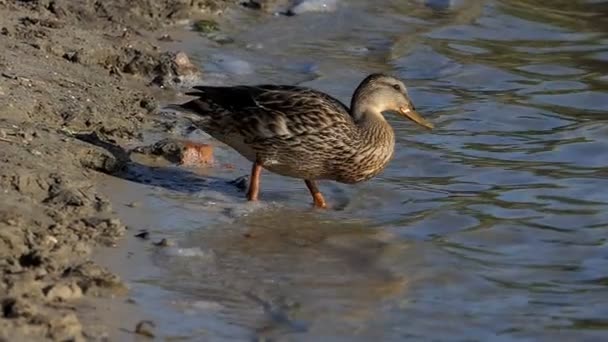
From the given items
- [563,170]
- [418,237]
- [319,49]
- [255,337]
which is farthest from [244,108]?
[319,49]

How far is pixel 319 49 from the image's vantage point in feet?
41.1

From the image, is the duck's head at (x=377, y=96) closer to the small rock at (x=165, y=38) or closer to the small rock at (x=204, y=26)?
the small rock at (x=165, y=38)

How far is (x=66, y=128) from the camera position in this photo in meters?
8.62

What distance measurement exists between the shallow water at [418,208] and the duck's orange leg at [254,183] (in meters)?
0.08

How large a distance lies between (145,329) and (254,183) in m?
2.80

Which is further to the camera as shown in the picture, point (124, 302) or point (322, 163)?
point (322, 163)

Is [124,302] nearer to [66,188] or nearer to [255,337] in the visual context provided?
[255,337]

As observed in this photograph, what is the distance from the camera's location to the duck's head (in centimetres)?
904

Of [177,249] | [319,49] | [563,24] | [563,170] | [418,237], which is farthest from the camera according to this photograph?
[563,24]

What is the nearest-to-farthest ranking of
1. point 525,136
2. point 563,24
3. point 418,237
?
1. point 418,237
2. point 525,136
3. point 563,24

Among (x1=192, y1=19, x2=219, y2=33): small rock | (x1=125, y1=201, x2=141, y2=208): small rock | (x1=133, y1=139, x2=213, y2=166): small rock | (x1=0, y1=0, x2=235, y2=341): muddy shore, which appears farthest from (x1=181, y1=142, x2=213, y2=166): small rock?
(x1=192, y1=19, x2=219, y2=33): small rock

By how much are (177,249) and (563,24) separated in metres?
7.44

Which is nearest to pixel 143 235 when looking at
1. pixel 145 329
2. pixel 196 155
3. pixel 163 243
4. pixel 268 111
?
pixel 163 243

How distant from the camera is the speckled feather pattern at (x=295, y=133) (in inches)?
335
